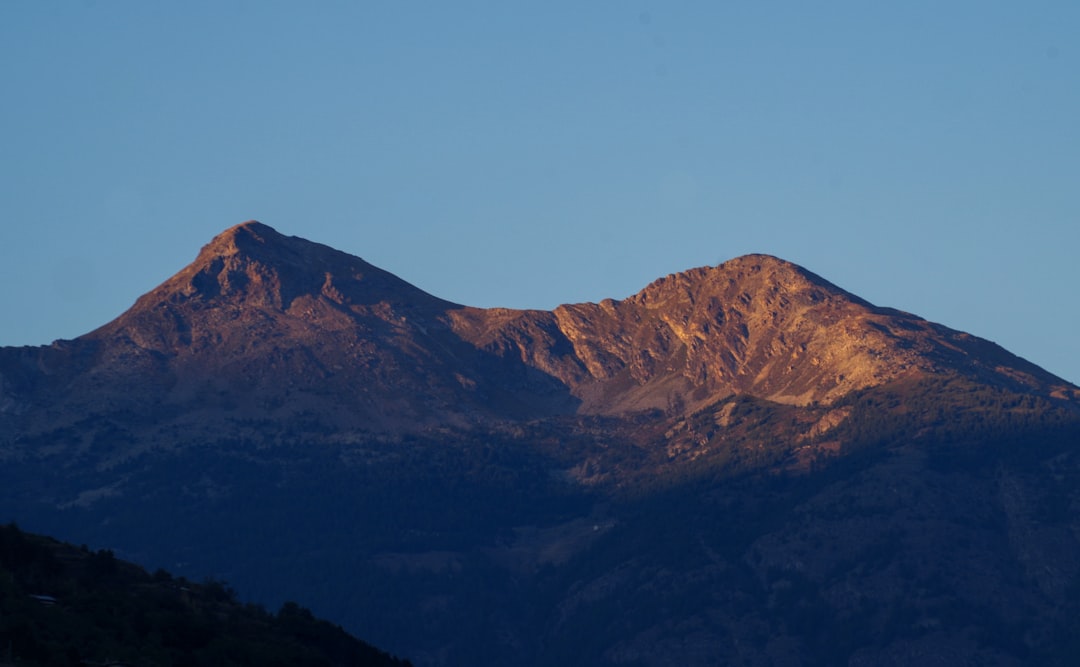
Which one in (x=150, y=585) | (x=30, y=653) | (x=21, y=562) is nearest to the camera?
(x=30, y=653)

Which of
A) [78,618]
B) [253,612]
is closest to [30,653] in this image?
[78,618]

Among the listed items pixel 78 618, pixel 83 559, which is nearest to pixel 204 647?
pixel 78 618

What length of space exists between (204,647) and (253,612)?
12.3 metres

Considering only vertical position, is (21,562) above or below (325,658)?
above

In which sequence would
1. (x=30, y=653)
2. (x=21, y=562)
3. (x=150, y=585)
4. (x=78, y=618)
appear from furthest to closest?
(x=150, y=585) → (x=21, y=562) → (x=78, y=618) → (x=30, y=653)

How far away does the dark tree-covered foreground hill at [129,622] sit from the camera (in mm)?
73750

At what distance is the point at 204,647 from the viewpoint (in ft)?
270

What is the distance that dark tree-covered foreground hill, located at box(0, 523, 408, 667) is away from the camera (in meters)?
73.8

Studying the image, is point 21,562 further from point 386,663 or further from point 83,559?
point 386,663

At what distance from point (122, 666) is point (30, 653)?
4.49 meters

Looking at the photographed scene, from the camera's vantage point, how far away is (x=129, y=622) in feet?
→ 266

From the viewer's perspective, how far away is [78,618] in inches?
3095

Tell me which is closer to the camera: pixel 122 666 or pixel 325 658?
pixel 122 666

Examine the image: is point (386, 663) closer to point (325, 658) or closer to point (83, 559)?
point (325, 658)
